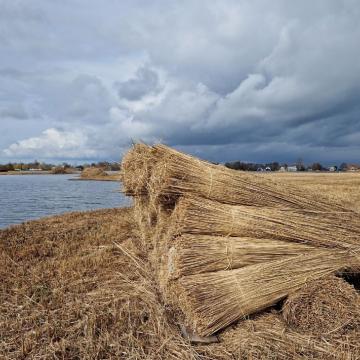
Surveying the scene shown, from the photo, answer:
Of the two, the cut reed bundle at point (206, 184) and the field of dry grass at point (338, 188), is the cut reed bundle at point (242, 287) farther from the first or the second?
the field of dry grass at point (338, 188)

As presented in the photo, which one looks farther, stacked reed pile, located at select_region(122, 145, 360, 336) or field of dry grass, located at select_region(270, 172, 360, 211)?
field of dry grass, located at select_region(270, 172, 360, 211)

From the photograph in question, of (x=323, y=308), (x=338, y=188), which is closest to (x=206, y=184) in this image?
(x=323, y=308)

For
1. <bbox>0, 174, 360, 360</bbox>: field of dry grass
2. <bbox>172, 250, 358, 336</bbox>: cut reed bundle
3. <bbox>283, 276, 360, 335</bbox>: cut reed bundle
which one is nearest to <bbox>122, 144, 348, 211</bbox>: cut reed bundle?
<bbox>172, 250, 358, 336</bbox>: cut reed bundle

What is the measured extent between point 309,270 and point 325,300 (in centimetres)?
35

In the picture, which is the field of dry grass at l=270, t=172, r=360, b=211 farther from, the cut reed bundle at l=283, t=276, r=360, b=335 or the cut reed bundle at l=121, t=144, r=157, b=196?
the cut reed bundle at l=121, t=144, r=157, b=196

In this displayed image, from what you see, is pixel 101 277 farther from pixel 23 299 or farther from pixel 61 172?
pixel 61 172

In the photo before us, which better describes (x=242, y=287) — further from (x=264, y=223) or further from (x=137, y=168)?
(x=137, y=168)

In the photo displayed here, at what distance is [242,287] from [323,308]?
2.75ft

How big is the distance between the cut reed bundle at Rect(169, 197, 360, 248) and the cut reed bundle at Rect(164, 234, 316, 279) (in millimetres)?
82

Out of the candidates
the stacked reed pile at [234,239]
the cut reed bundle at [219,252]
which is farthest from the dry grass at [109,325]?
the cut reed bundle at [219,252]

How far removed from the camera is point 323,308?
4098 millimetres

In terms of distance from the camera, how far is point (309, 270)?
4.36 meters

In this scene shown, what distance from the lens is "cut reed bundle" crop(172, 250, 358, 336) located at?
3945mm

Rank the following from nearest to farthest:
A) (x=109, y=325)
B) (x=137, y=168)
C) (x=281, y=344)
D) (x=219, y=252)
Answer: (x=281, y=344), (x=109, y=325), (x=219, y=252), (x=137, y=168)
